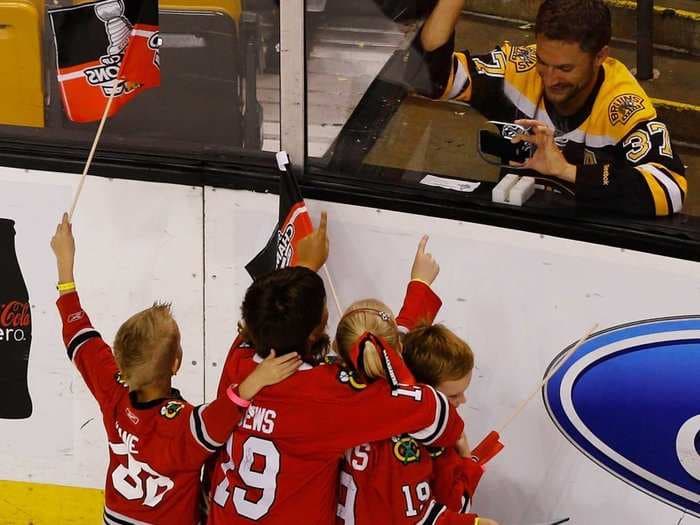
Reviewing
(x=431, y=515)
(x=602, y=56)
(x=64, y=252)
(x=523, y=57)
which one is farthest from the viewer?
(x=523, y=57)

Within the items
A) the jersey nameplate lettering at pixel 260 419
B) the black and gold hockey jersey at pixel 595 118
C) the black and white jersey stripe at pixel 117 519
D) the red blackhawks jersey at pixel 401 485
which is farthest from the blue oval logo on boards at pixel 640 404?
the black and white jersey stripe at pixel 117 519

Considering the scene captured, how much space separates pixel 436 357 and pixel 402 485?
256 mm

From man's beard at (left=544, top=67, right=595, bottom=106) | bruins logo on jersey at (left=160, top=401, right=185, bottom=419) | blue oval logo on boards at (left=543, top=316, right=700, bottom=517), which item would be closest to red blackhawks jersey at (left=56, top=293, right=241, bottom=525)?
bruins logo on jersey at (left=160, top=401, right=185, bottom=419)

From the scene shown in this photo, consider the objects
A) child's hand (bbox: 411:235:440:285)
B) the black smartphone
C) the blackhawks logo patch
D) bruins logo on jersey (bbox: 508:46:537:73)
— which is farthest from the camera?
bruins logo on jersey (bbox: 508:46:537:73)

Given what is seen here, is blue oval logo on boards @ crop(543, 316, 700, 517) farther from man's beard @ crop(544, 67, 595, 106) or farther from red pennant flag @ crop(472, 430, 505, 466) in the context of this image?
man's beard @ crop(544, 67, 595, 106)

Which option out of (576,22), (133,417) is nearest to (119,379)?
(133,417)

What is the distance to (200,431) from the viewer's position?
7.97ft

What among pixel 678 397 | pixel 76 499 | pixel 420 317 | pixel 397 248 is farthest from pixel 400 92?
pixel 76 499

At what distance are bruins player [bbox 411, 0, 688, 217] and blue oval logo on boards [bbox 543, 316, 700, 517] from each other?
0.89 ft

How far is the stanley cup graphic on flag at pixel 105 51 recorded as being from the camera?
274cm

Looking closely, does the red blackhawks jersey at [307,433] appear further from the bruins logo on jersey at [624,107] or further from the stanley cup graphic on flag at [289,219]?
the bruins logo on jersey at [624,107]

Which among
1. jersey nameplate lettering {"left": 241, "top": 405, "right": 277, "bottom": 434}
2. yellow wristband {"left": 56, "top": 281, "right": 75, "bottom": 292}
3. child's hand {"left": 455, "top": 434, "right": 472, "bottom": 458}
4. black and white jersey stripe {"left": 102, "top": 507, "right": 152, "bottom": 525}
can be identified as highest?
yellow wristband {"left": 56, "top": 281, "right": 75, "bottom": 292}

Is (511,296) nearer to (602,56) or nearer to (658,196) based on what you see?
(658,196)

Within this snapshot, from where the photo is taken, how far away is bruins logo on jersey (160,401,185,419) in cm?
247
